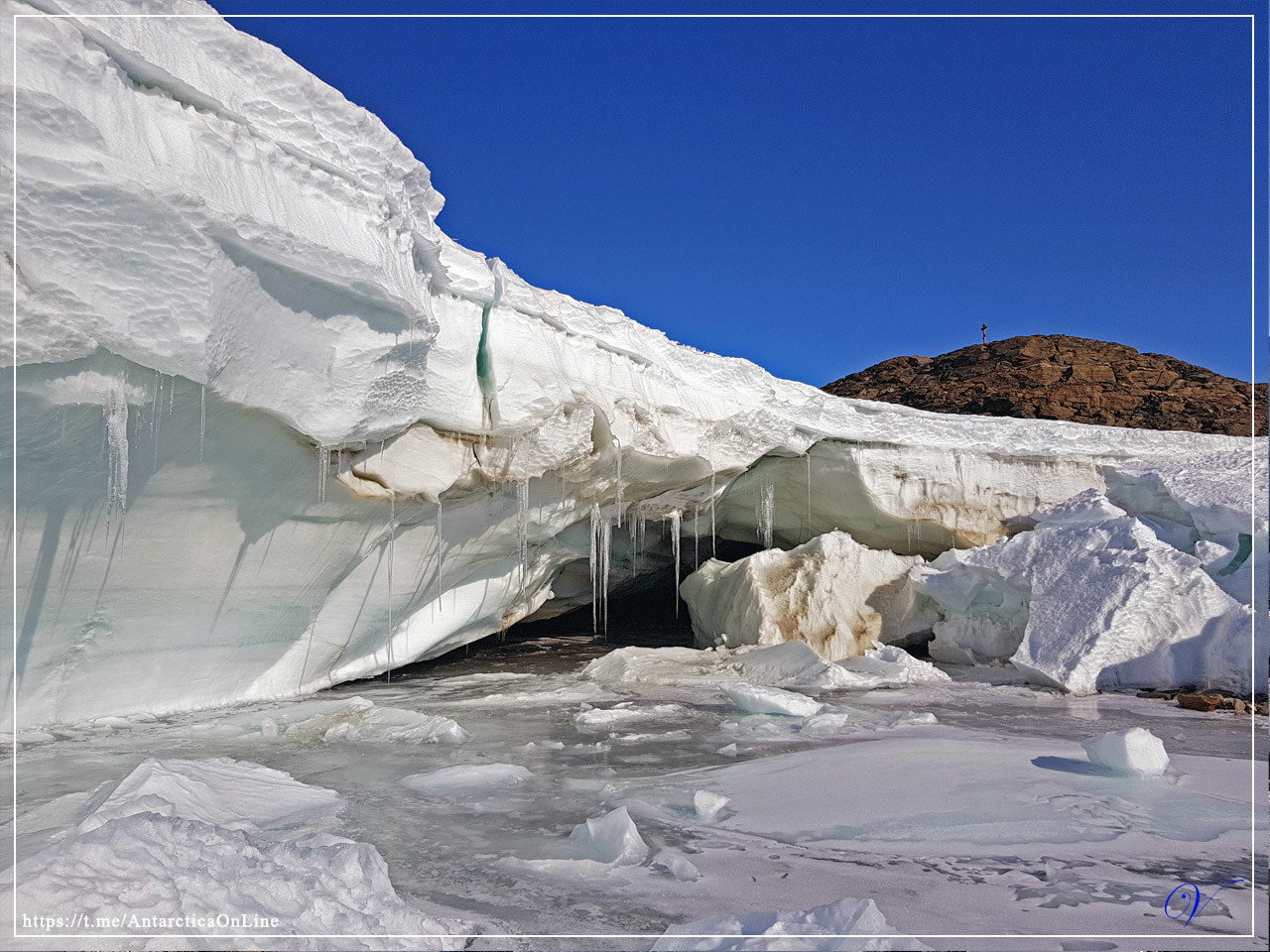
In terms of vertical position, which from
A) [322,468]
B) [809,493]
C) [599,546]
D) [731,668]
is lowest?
[731,668]

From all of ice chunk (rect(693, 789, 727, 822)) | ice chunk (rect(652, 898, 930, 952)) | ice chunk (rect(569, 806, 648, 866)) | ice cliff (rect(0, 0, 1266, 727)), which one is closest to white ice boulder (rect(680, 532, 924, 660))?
ice cliff (rect(0, 0, 1266, 727))

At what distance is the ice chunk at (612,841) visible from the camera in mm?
2977

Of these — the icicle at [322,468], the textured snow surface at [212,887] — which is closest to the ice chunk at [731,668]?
the icicle at [322,468]

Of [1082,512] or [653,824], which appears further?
[1082,512]

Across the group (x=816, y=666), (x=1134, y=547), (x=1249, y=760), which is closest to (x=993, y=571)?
(x=1134, y=547)

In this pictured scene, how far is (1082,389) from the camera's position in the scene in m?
18.2

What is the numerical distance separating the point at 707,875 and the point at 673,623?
12.2 meters

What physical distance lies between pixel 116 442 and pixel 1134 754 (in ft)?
18.7

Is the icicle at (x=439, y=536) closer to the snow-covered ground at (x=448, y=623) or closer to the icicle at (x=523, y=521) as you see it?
the snow-covered ground at (x=448, y=623)

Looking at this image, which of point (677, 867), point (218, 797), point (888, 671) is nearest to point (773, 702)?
point (888, 671)

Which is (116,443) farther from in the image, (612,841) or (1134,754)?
(1134,754)

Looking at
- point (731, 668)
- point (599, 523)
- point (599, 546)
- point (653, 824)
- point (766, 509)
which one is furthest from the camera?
point (766, 509)

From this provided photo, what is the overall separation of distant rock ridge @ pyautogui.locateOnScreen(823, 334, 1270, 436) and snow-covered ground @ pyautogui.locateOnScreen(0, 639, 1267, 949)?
1290 cm

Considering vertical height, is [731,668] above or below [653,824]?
below
